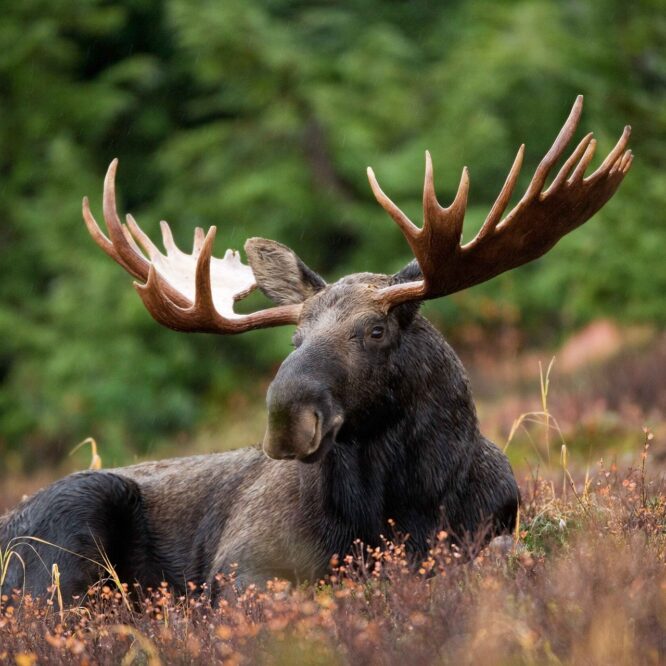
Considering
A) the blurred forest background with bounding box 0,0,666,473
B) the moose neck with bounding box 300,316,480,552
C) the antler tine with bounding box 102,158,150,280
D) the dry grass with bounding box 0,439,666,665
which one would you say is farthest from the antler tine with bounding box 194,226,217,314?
the blurred forest background with bounding box 0,0,666,473

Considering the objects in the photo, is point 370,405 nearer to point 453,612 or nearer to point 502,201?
point 502,201

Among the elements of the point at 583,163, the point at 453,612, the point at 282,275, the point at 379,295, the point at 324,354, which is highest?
the point at 583,163

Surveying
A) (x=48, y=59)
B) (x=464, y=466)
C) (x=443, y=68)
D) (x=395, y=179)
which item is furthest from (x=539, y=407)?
(x=48, y=59)

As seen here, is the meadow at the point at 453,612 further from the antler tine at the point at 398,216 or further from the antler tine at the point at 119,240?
the antler tine at the point at 119,240

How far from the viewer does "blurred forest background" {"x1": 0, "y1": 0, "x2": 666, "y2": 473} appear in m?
18.5

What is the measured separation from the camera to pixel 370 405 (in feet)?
17.5

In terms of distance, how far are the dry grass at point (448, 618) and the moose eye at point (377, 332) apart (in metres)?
1.00

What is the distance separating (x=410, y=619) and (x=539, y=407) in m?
10.0

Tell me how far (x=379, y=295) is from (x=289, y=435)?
905mm

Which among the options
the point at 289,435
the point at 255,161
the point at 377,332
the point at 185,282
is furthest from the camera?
the point at 255,161

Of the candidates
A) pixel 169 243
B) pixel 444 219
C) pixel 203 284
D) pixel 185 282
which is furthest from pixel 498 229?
pixel 169 243

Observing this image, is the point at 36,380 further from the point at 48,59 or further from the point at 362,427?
the point at 362,427

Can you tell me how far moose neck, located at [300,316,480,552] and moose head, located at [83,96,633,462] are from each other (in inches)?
1.9

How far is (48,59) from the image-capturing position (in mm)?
23094
